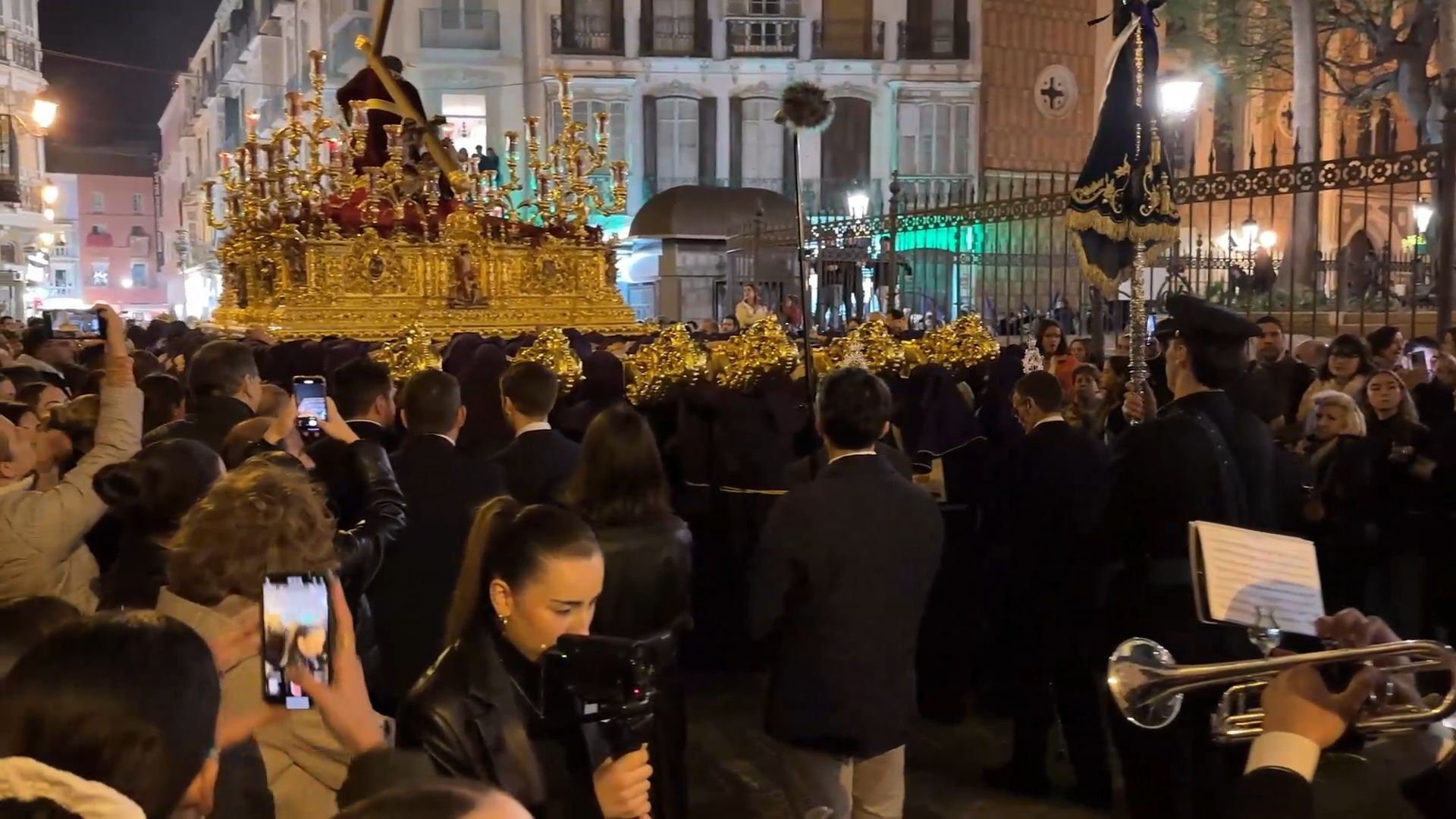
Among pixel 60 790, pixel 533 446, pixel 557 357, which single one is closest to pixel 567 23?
pixel 557 357

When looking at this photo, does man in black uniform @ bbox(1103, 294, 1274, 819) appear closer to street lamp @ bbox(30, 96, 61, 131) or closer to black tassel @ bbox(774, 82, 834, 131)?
black tassel @ bbox(774, 82, 834, 131)

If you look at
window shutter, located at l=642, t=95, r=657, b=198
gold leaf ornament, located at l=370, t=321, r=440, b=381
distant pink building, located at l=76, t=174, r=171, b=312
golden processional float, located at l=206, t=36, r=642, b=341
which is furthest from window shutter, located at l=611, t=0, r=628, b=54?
distant pink building, located at l=76, t=174, r=171, b=312

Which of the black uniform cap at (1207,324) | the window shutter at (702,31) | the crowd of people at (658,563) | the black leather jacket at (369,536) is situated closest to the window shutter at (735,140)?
the window shutter at (702,31)

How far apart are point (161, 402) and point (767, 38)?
26.7m

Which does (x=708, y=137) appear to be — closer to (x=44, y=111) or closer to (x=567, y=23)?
(x=567, y=23)

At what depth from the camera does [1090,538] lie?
508 centimetres

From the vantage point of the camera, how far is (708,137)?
99.8ft

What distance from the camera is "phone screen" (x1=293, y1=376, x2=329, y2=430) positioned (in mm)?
4918

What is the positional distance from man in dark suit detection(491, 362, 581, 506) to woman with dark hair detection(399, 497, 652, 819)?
1998 millimetres

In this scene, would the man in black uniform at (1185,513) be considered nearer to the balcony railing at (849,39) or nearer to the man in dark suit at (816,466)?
the man in dark suit at (816,466)

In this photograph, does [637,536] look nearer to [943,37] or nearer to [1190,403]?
[1190,403]

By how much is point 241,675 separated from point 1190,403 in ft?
10.1

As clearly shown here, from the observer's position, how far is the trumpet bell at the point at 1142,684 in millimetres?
2203

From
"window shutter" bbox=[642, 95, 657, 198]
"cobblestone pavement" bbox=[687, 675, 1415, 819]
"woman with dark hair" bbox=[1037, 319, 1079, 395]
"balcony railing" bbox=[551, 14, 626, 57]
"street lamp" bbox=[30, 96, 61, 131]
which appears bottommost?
"cobblestone pavement" bbox=[687, 675, 1415, 819]
